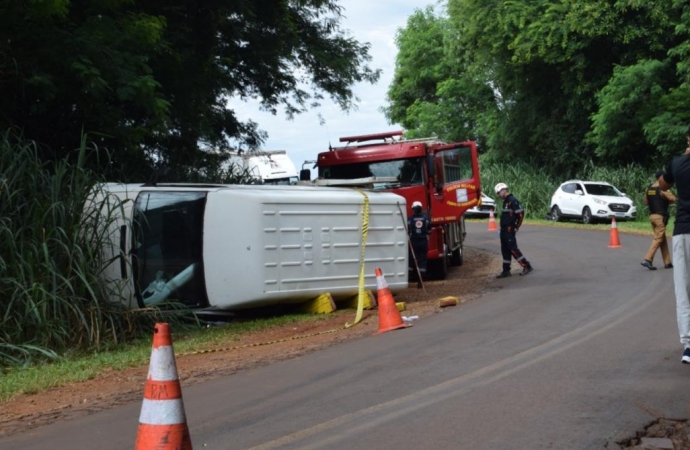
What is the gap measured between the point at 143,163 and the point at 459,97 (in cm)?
4596

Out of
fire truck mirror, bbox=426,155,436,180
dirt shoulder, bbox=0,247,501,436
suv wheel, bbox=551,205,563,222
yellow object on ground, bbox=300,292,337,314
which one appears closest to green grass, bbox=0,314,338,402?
dirt shoulder, bbox=0,247,501,436

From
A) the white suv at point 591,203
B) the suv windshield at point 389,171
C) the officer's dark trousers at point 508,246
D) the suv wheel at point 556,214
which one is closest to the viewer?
the officer's dark trousers at point 508,246

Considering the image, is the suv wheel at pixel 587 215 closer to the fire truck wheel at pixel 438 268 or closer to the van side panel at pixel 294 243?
the fire truck wheel at pixel 438 268

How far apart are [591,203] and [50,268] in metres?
30.5

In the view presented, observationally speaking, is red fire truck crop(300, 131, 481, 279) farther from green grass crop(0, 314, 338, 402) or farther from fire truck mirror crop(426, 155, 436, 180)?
green grass crop(0, 314, 338, 402)

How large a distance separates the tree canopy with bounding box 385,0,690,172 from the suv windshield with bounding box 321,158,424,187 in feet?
63.7

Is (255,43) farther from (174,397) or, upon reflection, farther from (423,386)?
(174,397)

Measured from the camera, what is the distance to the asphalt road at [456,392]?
7.02m

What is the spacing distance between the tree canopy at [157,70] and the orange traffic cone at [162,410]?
Result: 376 inches

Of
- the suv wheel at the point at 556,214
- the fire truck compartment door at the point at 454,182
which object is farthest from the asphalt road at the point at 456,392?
the suv wheel at the point at 556,214

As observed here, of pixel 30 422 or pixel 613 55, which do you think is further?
pixel 613 55

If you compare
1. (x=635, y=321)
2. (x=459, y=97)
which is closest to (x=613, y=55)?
(x=459, y=97)

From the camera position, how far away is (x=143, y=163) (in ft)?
66.0

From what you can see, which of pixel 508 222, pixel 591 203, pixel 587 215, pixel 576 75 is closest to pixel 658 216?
pixel 508 222
